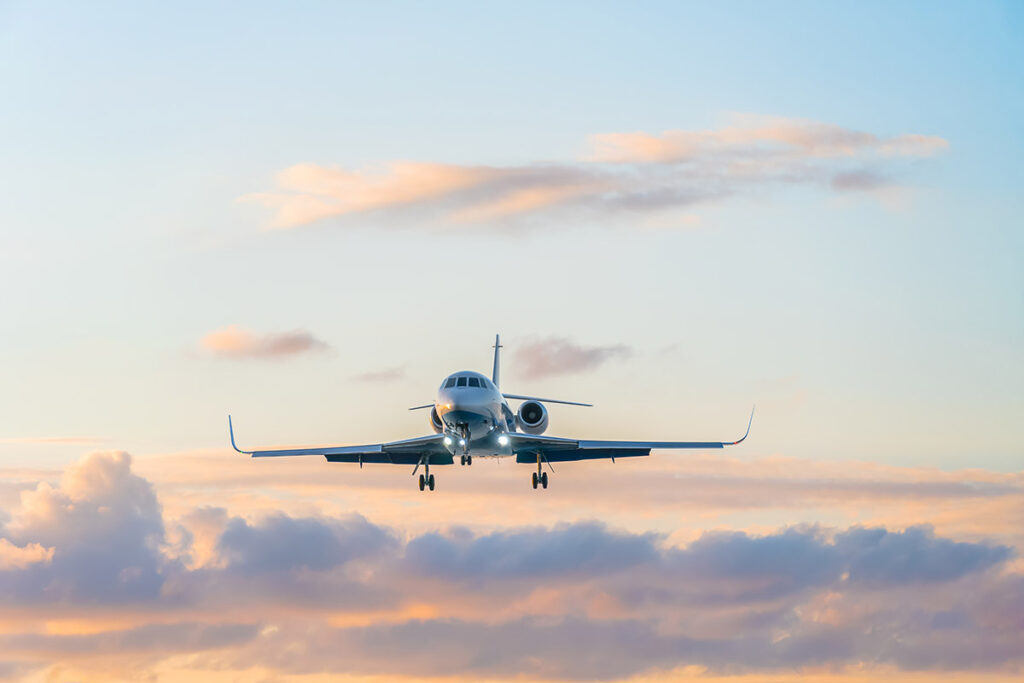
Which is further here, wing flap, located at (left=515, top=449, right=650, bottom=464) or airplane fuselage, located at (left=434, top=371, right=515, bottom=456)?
wing flap, located at (left=515, top=449, right=650, bottom=464)

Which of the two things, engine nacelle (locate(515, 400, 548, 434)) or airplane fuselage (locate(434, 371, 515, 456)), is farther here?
engine nacelle (locate(515, 400, 548, 434))

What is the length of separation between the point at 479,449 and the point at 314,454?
968cm

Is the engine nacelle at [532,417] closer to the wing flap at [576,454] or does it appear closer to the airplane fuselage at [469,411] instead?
the wing flap at [576,454]

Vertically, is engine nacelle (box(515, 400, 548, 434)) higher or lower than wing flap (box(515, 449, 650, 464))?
higher

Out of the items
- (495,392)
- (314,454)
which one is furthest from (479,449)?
(314,454)

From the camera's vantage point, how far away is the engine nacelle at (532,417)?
83.4 meters

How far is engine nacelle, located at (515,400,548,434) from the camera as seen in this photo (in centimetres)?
Answer: 8344

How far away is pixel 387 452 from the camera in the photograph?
82938mm

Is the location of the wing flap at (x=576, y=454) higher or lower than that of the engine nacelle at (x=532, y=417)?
lower

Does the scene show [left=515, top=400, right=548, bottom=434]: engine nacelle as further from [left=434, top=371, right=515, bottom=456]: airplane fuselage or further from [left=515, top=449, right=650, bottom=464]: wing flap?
[left=434, top=371, right=515, bottom=456]: airplane fuselage

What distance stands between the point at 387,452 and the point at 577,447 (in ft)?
31.8

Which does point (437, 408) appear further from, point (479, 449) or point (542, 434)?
point (542, 434)

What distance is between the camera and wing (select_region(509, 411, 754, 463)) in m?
81.1

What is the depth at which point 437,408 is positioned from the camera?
75250 millimetres
